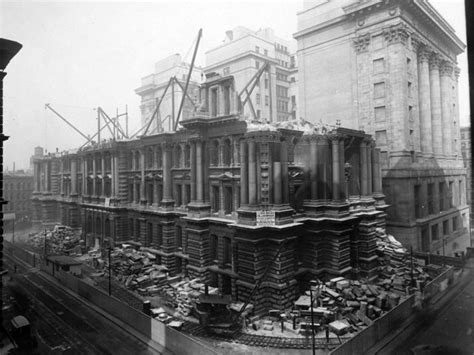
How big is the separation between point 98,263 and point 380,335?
32.4 metres

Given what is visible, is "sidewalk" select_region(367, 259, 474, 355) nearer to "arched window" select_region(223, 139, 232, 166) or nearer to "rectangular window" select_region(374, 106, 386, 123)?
"arched window" select_region(223, 139, 232, 166)

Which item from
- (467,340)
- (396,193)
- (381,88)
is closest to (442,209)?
(396,193)

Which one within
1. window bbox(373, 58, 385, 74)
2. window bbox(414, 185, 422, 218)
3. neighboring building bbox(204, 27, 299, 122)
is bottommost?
window bbox(414, 185, 422, 218)

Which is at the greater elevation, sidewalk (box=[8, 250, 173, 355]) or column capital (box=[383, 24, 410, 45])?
column capital (box=[383, 24, 410, 45])

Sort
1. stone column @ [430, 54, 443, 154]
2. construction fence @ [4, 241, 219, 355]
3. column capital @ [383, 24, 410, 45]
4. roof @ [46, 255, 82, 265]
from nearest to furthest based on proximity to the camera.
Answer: construction fence @ [4, 241, 219, 355] < roof @ [46, 255, 82, 265] < column capital @ [383, 24, 410, 45] < stone column @ [430, 54, 443, 154]

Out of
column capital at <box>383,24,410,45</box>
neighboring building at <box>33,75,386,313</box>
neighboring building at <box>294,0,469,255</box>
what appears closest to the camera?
neighboring building at <box>33,75,386,313</box>

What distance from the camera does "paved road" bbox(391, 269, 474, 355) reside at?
21.4 meters

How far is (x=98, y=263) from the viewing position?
41.5m

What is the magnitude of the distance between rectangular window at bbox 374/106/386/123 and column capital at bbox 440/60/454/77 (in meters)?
18.3

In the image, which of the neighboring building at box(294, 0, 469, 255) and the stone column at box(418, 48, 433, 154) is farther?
the stone column at box(418, 48, 433, 154)

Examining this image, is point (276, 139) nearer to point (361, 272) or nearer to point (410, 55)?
point (361, 272)

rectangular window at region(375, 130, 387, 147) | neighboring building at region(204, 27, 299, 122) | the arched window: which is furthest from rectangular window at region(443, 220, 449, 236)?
the arched window

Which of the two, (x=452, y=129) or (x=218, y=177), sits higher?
(x=452, y=129)

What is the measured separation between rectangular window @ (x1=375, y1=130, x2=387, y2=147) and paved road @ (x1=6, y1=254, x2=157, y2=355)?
115 ft
